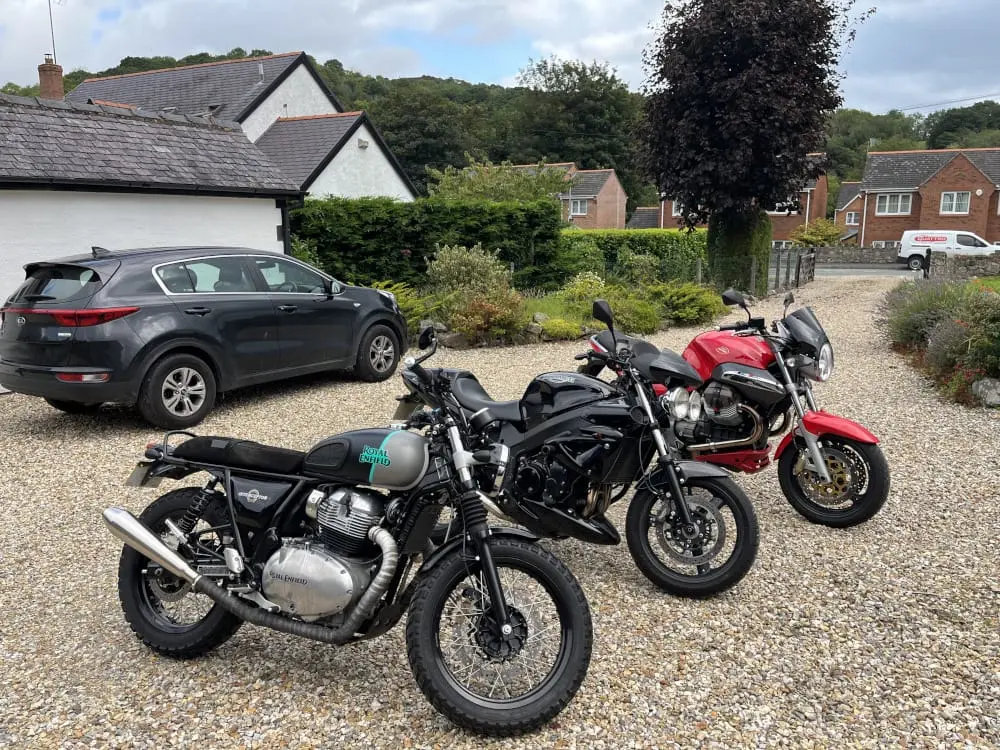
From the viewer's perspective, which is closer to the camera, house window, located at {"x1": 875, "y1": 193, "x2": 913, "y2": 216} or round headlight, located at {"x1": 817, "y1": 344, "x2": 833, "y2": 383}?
round headlight, located at {"x1": 817, "y1": 344, "x2": 833, "y2": 383}

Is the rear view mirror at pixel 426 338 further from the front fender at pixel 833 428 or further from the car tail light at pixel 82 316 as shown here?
the car tail light at pixel 82 316

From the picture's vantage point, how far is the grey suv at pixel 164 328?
6777 mm

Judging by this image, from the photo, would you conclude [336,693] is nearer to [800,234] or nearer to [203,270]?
[203,270]

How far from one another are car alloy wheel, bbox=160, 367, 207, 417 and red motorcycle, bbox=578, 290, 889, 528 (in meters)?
4.15

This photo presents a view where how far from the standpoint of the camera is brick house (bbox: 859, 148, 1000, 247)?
44.9 meters

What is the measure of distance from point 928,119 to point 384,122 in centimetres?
8019

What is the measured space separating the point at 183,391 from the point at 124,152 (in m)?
5.43

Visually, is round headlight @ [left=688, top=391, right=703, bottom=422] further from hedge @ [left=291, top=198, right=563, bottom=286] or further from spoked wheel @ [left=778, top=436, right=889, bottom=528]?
hedge @ [left=291, top=198, right=563, bottom=286]

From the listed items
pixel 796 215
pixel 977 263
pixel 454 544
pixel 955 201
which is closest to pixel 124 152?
pixel 454 544

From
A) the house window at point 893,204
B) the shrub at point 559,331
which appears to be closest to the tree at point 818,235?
the house window at point 893,204

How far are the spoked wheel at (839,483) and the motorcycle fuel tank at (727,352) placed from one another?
0.57 metres

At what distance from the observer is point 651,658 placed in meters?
3.42

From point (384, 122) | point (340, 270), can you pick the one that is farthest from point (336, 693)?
point (384, 122)

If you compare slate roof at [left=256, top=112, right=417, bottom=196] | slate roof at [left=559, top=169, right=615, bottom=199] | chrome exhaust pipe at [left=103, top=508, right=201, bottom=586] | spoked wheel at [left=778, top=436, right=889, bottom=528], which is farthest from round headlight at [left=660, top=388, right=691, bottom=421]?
slate roof at [left=559, top=169, right=615, bottom=199]
